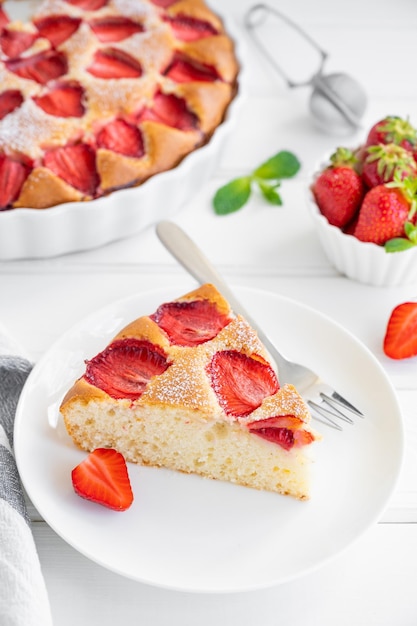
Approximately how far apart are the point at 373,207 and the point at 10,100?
39.0 inches

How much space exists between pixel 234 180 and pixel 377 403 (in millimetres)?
862

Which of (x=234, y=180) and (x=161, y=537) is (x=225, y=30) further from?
(x=161, y=537)

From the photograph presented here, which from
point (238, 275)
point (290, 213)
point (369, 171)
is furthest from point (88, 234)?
point (369, 171)

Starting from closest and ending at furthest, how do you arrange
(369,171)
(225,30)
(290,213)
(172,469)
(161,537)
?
(161,537) → (172,469) → (369,171) → (290,213) → (225,30)

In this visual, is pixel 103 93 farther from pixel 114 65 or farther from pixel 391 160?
pixel 391 160

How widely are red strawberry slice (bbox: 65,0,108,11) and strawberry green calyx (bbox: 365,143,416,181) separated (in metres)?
0.97

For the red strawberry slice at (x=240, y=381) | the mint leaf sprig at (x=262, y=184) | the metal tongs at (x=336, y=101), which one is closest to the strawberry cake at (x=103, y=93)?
the mint leaf sprig at (x=262, y=184)

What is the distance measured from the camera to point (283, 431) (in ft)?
5.43

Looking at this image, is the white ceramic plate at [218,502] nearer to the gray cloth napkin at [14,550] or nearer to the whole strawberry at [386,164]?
the gray cloth napkin at [14,550]

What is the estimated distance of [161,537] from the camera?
1.58 meters

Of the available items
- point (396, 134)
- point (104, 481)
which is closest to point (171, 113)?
point (396, 134)

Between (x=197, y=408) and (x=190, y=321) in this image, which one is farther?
(x=190, y=321)

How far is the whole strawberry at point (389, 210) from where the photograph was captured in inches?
80.0

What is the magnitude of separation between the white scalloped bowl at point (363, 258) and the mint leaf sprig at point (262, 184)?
20cm
